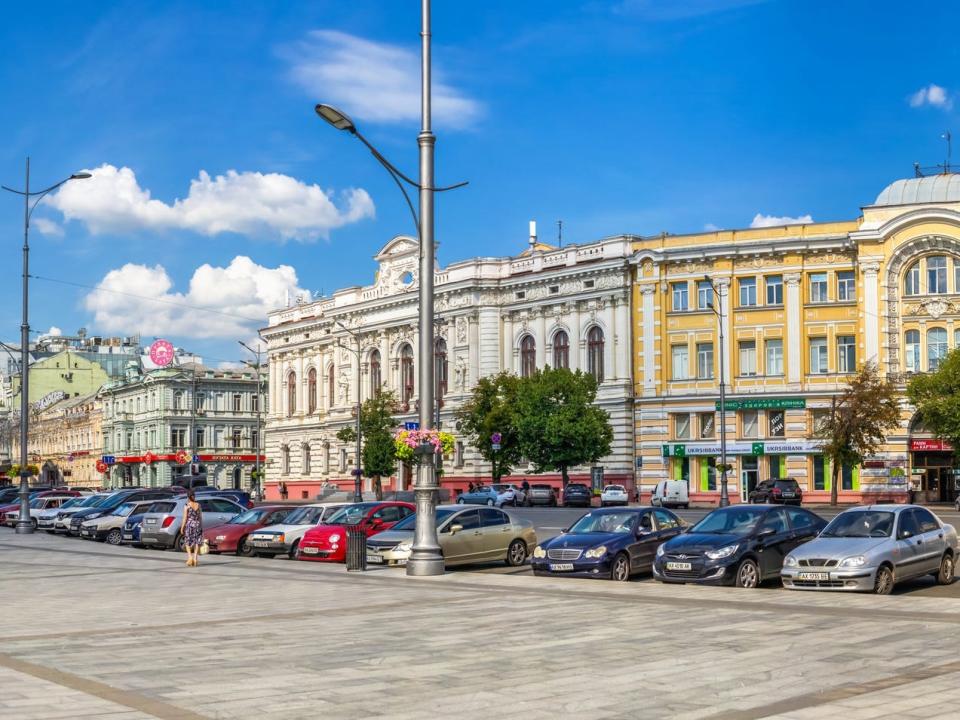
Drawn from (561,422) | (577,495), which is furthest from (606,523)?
(561,422)

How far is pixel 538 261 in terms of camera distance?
79750 millimetres

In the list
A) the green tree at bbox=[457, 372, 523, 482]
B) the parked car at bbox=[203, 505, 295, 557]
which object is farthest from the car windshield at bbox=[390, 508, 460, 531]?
the green tree at bbox=[457, 372, 523, 482]

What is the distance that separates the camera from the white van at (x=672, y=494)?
63897mm

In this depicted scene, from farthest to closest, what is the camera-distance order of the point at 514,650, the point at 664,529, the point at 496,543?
the point at 496,543
the point at 664,529
the point at 514,650

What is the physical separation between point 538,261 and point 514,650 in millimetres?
66308

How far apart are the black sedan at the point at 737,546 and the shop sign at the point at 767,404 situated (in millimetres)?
45147

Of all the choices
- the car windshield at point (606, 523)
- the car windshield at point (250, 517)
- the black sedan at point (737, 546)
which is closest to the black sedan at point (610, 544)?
the car windshield at point (606, 523)

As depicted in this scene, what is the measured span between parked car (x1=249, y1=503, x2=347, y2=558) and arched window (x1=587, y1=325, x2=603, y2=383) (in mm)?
44256

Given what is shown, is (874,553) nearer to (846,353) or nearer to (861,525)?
(861,525)

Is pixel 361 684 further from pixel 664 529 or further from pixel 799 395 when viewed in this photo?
pixel 799 395

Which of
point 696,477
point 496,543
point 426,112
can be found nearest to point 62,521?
point 496,543

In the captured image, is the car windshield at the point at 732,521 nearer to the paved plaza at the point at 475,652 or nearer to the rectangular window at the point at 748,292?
the paved plaza at the point at 475,652

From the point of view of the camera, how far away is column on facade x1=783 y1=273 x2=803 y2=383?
67812 millimetres

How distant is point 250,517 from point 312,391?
67.3 meters
